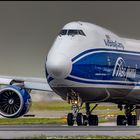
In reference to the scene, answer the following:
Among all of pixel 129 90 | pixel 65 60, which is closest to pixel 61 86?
pixel 65 60

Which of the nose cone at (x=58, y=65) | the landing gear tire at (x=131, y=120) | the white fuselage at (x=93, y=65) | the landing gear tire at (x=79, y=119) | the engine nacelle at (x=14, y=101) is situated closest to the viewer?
the nose cone at (x=58, y=65)

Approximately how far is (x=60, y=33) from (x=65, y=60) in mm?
3648

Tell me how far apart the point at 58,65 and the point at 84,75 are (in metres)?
2.80

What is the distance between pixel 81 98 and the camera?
43.9 m

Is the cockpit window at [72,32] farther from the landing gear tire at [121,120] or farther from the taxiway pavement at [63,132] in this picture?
the landing gear tire at [121,120]

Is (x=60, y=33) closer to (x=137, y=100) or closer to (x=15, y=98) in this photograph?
(x=15, y=98)

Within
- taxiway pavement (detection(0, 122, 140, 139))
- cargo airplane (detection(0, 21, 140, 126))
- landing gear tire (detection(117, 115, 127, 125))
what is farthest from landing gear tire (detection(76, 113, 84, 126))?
landing gear tire (detection(117, 115, 127, 125))

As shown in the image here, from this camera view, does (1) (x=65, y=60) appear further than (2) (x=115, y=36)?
No

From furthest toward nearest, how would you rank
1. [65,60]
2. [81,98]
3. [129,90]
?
1. [129,90]
2. [81,98]
3. [65,60]

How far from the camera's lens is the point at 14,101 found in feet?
147

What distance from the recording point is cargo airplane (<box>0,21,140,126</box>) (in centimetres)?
4159

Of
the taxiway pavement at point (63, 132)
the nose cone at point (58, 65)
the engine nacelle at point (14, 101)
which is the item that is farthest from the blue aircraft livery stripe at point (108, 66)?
the taxiway pavement at point (63, 132)

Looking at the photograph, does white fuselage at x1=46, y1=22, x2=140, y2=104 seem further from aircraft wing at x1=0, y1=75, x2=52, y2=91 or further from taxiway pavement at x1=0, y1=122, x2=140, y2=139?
taxiway pavement at x1=0, y1=122, x2=140, y2=139

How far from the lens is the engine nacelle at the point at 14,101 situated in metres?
44.0
